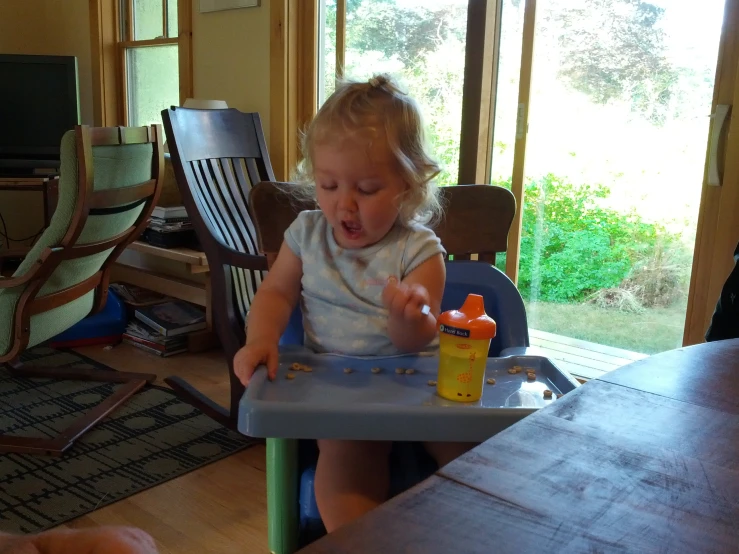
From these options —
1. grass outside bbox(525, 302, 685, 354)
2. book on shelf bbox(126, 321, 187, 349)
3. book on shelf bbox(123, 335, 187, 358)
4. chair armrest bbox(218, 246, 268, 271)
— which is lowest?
book on shelf bbox(123, 335, 187, 358)

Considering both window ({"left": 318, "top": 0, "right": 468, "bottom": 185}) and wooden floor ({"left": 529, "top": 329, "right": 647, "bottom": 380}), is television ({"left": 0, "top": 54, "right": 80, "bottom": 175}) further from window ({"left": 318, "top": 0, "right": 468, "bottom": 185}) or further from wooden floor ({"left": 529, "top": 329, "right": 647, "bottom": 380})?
wooden floor ({"left": 529, "top": 329, "right": 647, "bottom": 380})

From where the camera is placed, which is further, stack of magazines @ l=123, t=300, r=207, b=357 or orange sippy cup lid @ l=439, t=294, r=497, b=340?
stack of magazines @ l=123, t=300, r=207, b=357

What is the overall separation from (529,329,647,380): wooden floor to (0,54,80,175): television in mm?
2769

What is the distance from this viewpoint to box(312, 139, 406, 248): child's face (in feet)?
3.69

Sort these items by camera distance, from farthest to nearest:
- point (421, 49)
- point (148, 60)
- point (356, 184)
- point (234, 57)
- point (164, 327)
A: point (148, 60) → point (234, 57) → point (164, 327) → point (421, 49) → point (356, 184)

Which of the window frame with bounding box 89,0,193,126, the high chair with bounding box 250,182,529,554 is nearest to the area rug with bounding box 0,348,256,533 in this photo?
the high chair with bounding box 250,182,529,554

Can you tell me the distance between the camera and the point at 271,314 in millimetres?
1194

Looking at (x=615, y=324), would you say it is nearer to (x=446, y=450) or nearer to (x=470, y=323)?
(x=446, y=450)

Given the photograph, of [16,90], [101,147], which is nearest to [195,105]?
[101,147]

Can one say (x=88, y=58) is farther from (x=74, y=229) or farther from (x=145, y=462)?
(x=145, y=462)

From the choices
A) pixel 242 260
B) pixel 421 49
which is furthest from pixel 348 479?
pixel 421 49

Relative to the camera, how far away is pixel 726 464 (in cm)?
53

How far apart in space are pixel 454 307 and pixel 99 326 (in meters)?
2.26

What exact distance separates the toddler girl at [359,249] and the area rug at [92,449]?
962mm
